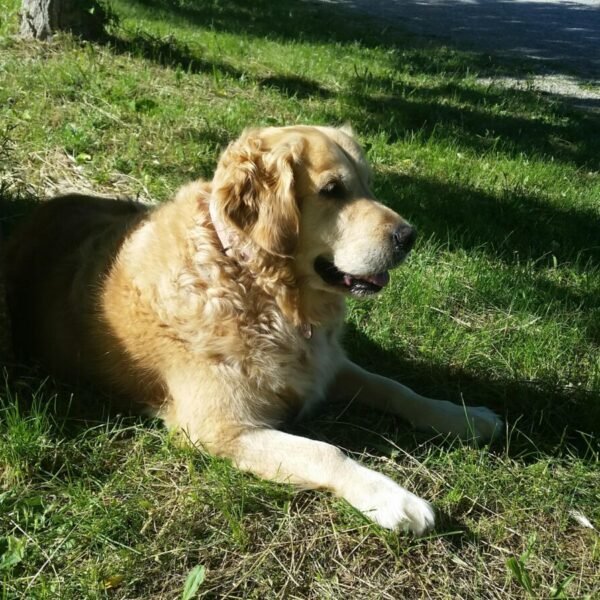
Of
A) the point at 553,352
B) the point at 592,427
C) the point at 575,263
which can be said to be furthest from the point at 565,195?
the point at 592,427

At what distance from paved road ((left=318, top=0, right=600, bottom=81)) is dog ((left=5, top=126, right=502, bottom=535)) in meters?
9.69

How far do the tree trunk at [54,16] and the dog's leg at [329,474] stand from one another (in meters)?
5.88

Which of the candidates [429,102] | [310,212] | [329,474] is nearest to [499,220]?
[310,212]

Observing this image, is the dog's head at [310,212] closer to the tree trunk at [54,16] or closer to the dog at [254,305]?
the dog at [254,305]

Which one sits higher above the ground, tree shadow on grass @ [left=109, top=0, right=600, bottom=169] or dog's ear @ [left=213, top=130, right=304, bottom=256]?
dog's ear @ [left=213, top=130, right=304, bottom=256]

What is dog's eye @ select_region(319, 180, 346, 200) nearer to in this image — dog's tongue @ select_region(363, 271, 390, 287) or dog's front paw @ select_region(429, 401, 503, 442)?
dog's tongue @ select_region(363, 271, 390, 287)

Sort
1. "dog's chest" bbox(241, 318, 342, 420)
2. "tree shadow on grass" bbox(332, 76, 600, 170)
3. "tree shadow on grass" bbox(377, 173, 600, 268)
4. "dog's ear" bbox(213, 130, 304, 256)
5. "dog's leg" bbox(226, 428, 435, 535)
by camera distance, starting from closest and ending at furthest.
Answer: "dog's leg" bbox(226, 428, 435, 535), "dog's ear" bbox(213, 130, 304, 256), "dog's chest" bbox(241, 318, 342, 420), "tree shadow on grass" bbox(377, 173, 600, 268), "tree shadow on grass" bbox(332, 76, 600, 170)

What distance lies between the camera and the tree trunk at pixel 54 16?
7078 mm

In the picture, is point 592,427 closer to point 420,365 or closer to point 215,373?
point 420,365

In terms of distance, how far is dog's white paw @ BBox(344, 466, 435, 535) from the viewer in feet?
8.13

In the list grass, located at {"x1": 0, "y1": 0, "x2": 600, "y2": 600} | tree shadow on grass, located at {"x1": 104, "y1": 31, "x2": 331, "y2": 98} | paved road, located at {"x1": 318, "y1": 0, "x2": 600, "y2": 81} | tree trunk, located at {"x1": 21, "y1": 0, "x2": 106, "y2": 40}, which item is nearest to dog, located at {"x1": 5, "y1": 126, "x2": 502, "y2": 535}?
grass, located at {"x1": 0, "y1": 0, "x2": 600, "y2": 600}

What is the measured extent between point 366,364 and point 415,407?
0.59 meters

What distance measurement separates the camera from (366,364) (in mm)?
3709

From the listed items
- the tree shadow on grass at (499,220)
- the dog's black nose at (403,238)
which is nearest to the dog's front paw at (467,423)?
the dog's black nose at (403,238)
